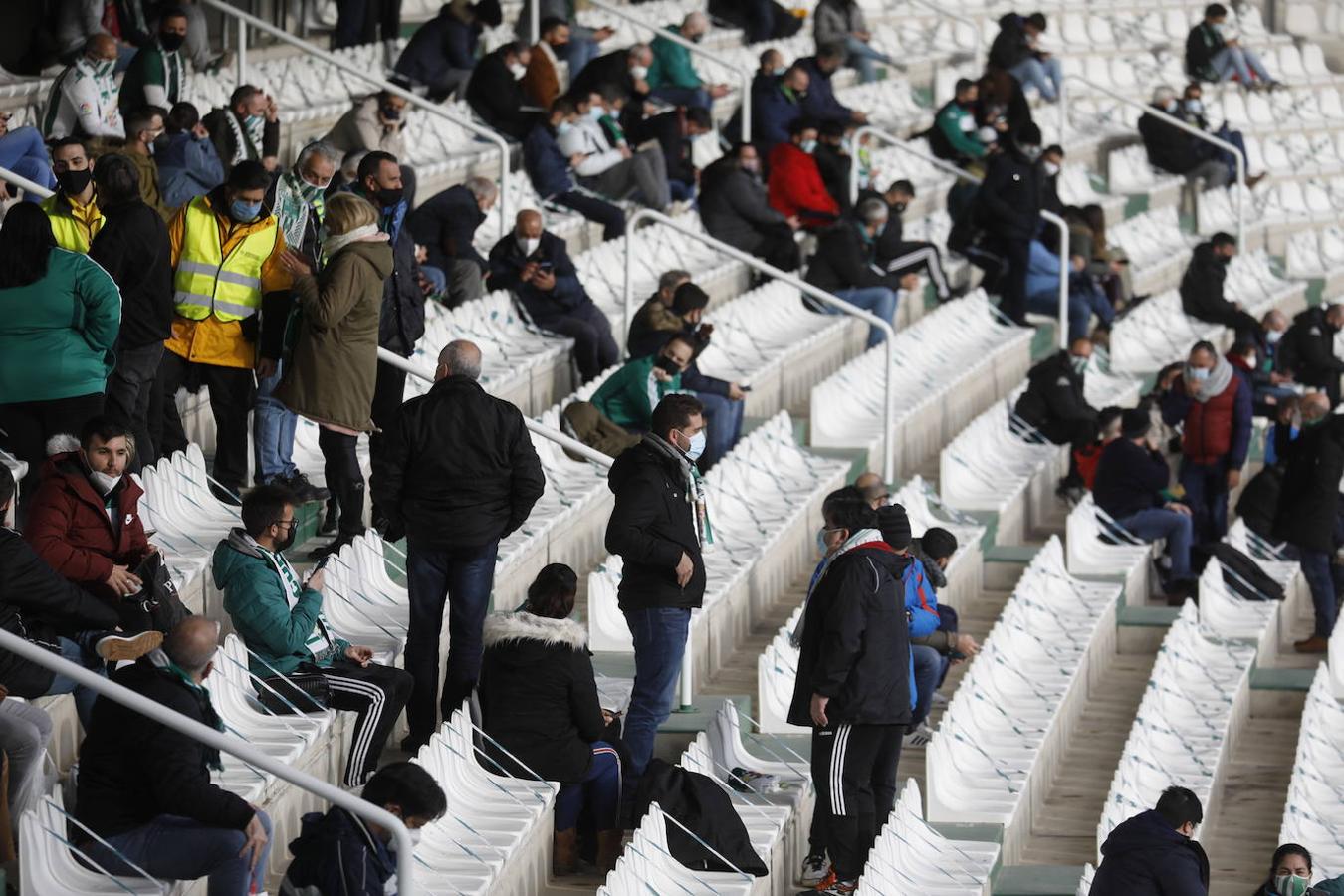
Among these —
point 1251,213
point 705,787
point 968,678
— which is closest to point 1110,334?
point 1251,213

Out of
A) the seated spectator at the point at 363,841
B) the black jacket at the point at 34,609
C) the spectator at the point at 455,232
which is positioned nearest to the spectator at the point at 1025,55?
the spectator at the point at 455,232

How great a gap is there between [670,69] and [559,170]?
106 inches

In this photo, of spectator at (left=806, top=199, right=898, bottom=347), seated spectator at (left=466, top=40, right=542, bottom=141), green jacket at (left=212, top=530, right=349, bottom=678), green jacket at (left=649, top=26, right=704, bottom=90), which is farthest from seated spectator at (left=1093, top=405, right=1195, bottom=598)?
green jacket at (left=212, top=530, right=349, bottom=678)

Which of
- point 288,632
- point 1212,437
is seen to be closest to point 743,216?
point 1212,437

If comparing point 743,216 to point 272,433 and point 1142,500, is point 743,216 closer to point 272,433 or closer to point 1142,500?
point 1142,500

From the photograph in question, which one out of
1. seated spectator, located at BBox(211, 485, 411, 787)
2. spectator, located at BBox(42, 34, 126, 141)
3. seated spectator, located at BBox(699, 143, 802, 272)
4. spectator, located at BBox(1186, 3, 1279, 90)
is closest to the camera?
seated spectator, located at BBox(211, 485, 411, 787)

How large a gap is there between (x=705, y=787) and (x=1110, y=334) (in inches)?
339

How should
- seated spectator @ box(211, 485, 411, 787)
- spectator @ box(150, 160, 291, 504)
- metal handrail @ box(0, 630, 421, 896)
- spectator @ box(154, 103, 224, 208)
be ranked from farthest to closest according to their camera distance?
1. spectator @ box(154, 103, 224, 208)
2. spectator @ box(150, 160, 291, 504)
3. seated spectator @ box(211, 485, 411, 787)
4. metal handrail @ box(0, 630, 421, 896)

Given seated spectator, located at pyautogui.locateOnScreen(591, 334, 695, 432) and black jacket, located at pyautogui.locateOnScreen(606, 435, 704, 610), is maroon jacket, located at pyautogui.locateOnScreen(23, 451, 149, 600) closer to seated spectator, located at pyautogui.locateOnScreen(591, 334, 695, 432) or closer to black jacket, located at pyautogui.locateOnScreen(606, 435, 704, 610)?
black jacket, located at pyautogui.locateOnScreen(606, 435, 704, 610)

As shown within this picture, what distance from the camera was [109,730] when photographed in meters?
6.22

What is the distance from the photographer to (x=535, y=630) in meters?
7.34

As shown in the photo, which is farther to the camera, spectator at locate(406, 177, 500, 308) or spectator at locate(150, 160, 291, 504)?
spectator at locate(406, 177, 500, 308)

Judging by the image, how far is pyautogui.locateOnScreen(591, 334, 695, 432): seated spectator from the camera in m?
10.3

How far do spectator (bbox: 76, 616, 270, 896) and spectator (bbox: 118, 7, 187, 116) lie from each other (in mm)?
6210
